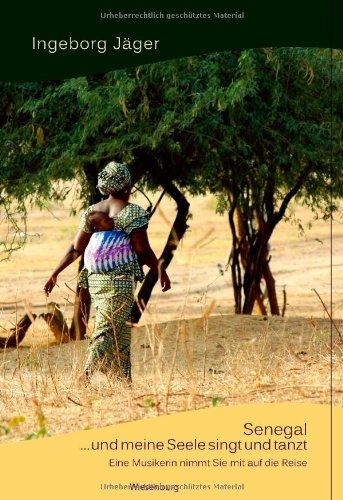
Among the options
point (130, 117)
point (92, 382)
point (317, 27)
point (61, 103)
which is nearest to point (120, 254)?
point (92, 382)

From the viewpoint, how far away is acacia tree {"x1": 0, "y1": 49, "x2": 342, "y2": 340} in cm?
959

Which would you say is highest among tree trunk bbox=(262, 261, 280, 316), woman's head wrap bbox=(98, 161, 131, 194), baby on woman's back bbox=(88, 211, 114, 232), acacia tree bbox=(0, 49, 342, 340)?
acacia tree bbox=(0, 49, 342, 340)

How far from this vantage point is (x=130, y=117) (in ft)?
32.2

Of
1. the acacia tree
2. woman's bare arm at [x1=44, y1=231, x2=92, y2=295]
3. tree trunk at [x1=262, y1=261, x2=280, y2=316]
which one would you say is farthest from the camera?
tree trunk at [x1=262, y1=261, x2=280, y2=316]

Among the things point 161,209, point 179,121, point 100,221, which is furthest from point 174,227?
point 161,209

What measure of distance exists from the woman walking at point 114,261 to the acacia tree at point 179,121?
7.40 ft

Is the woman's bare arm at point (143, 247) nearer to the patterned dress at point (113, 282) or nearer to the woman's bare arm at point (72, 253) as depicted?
the patterned dress at point (113, 282)

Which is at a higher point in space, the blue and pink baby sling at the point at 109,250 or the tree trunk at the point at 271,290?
the blue and pink baby sling at the point at 109,250

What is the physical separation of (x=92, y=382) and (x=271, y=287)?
25.6ft

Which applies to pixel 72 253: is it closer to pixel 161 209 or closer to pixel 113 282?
pixel 113 282

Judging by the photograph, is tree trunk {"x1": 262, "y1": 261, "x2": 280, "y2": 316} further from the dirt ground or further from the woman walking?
the woman walking

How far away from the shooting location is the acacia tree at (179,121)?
31.4ft

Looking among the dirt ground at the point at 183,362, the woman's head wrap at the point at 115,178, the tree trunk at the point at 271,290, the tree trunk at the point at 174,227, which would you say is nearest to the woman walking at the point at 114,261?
the woman's head wrap at the point at 115,178

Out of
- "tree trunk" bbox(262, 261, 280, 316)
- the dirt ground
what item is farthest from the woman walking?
"tree trunk" bbox(262, 261, 280, 316)
